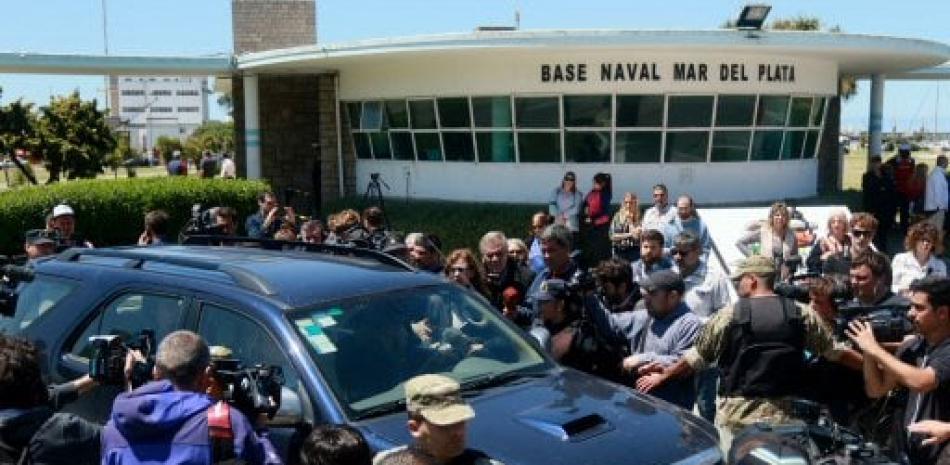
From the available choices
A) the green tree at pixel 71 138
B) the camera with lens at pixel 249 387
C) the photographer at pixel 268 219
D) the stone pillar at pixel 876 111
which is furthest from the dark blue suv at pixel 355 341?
the green tree at pixel 71 138

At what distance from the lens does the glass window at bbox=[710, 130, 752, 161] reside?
18.4 meters

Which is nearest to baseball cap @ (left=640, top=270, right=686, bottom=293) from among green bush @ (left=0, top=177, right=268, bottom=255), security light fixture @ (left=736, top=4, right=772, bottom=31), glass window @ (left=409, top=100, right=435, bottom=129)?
security light fixture @ (left=736, top=4, right=772, bottom=31)

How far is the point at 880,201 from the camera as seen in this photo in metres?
17.8

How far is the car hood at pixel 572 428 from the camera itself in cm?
395

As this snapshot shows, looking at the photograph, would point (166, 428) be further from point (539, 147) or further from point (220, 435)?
point (539, 147)

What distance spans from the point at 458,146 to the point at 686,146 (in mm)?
4558

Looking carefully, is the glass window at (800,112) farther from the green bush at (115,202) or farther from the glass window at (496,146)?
the green bush at (115,202)

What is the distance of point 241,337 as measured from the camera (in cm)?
456

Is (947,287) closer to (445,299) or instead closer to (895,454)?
(895,454)

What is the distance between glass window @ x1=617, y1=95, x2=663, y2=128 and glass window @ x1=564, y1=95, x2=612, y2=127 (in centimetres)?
24

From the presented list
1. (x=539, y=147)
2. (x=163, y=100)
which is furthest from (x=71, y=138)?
(x=163, y=100)

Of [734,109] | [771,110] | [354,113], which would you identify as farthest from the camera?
[354,113]

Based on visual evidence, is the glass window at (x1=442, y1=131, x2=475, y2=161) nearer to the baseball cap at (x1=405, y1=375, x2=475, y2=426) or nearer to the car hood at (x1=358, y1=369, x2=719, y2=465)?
the car hood at (x1=358, y1=369, x2=719, y2=465)

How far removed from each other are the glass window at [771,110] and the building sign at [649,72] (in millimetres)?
648
